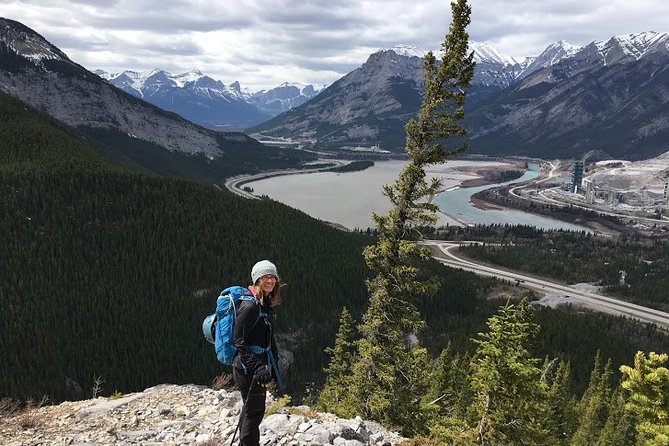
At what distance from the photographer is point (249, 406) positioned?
11000 mm

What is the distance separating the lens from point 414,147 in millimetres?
23781

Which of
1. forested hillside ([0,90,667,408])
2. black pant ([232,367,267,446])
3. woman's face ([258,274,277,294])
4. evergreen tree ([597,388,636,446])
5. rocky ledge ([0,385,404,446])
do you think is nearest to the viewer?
woman's face ([258,274,277,294])

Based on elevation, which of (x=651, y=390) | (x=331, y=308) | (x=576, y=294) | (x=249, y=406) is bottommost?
(x=576, y=294)

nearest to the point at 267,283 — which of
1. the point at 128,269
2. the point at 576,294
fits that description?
the point at 128,269

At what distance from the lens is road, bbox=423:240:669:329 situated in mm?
118812

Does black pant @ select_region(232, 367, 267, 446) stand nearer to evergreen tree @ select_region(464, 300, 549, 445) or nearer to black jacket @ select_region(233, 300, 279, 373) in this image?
black jacket @ select_region(233, 300, 279, 373)

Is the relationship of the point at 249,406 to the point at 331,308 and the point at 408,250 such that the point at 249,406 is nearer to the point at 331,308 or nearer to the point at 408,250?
the point at 408,250

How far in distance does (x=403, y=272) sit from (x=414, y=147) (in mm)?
6255

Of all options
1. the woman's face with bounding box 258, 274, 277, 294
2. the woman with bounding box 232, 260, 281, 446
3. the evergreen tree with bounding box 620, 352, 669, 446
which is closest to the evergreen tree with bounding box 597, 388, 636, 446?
the evergreen tree with bounding box 620, 352, 669, 446

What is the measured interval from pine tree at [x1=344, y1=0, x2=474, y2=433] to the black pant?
487 inches

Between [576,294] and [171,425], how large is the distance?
137787mm

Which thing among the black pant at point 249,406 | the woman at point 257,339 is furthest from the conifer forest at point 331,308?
the woman at point 257,339

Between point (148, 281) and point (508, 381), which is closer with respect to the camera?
point (508, 381)

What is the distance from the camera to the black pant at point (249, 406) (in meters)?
10.7
